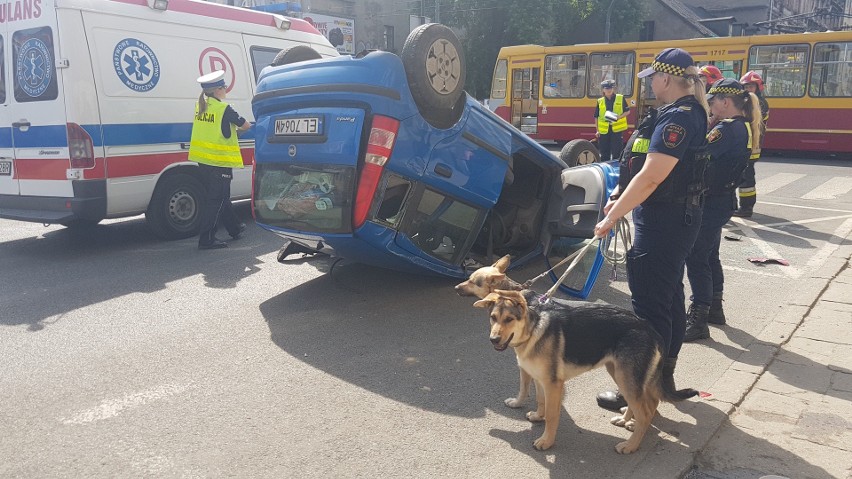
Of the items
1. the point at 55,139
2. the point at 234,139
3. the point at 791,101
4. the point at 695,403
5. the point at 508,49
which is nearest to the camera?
the point at 695,403

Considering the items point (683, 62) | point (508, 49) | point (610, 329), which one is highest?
point (508, 49)

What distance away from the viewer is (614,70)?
1977 centimetres

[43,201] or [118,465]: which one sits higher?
[43,201]

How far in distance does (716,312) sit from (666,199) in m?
2.02

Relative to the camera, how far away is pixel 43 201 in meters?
7.10

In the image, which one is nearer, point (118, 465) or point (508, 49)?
point (118, 465)

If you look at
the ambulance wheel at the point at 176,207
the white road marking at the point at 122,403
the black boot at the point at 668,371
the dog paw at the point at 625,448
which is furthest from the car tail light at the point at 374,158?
the ambulance wheel at the point at 176,207

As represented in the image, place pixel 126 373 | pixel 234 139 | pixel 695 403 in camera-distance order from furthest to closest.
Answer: pixel 234 139, pixel 126 373, pixel 695 403

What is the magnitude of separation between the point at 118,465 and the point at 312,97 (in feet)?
9.23

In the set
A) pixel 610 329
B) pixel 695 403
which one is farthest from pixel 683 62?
pixel 695 403

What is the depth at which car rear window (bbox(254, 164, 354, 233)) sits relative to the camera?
4762 mm

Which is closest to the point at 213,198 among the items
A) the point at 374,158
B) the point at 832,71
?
the point at 374,158

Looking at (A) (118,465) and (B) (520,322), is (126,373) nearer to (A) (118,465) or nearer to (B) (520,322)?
(A) (118,465)

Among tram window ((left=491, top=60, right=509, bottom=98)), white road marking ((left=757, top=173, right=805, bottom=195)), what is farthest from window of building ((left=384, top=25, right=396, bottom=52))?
white road marking ((left=757, top=173, right=805, bottom=195))
